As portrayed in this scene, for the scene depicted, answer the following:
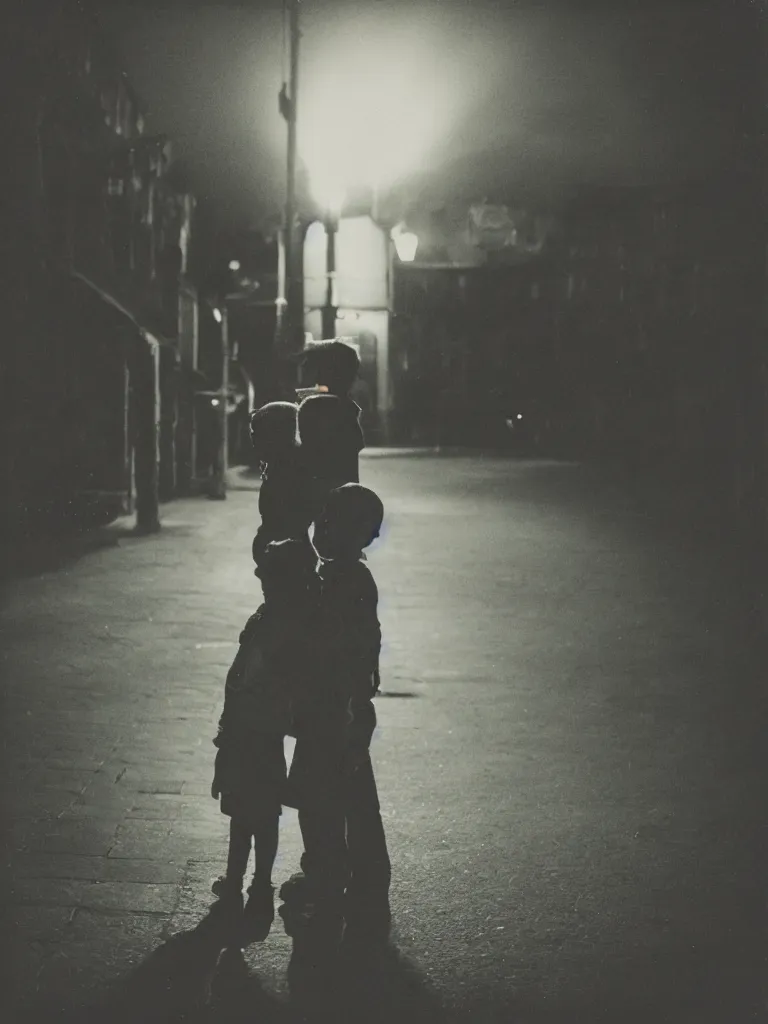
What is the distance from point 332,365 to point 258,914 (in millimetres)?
1673

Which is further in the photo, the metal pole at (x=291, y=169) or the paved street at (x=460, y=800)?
the metal pole at (x=291, y=169)

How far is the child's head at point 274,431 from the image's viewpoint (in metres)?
3.91

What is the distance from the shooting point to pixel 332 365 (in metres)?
4.00

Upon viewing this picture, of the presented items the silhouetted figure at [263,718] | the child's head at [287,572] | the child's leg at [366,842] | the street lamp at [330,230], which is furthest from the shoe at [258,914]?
the street lamp at [330,230]

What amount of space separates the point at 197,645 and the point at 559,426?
117 ft

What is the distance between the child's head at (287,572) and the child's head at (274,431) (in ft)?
1.09

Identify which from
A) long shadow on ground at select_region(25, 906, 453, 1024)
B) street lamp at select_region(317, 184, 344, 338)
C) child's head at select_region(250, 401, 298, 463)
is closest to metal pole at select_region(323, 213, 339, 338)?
street lamp at select_region(317, 184, 344, 338)

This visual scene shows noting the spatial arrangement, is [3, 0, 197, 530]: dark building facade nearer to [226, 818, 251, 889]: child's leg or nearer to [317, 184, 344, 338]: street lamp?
[317, 184, 344, 338]: street lamp

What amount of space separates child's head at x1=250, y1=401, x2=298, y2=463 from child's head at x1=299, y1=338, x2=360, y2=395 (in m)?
0.15

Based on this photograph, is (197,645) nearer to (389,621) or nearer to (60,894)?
(389,621)

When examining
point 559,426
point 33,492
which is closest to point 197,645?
point 33,492

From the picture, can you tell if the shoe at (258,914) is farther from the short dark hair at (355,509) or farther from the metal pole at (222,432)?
the metal pole at (222,432)

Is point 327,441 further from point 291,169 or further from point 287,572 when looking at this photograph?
point 291,169

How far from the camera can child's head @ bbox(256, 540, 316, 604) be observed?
146 inches
